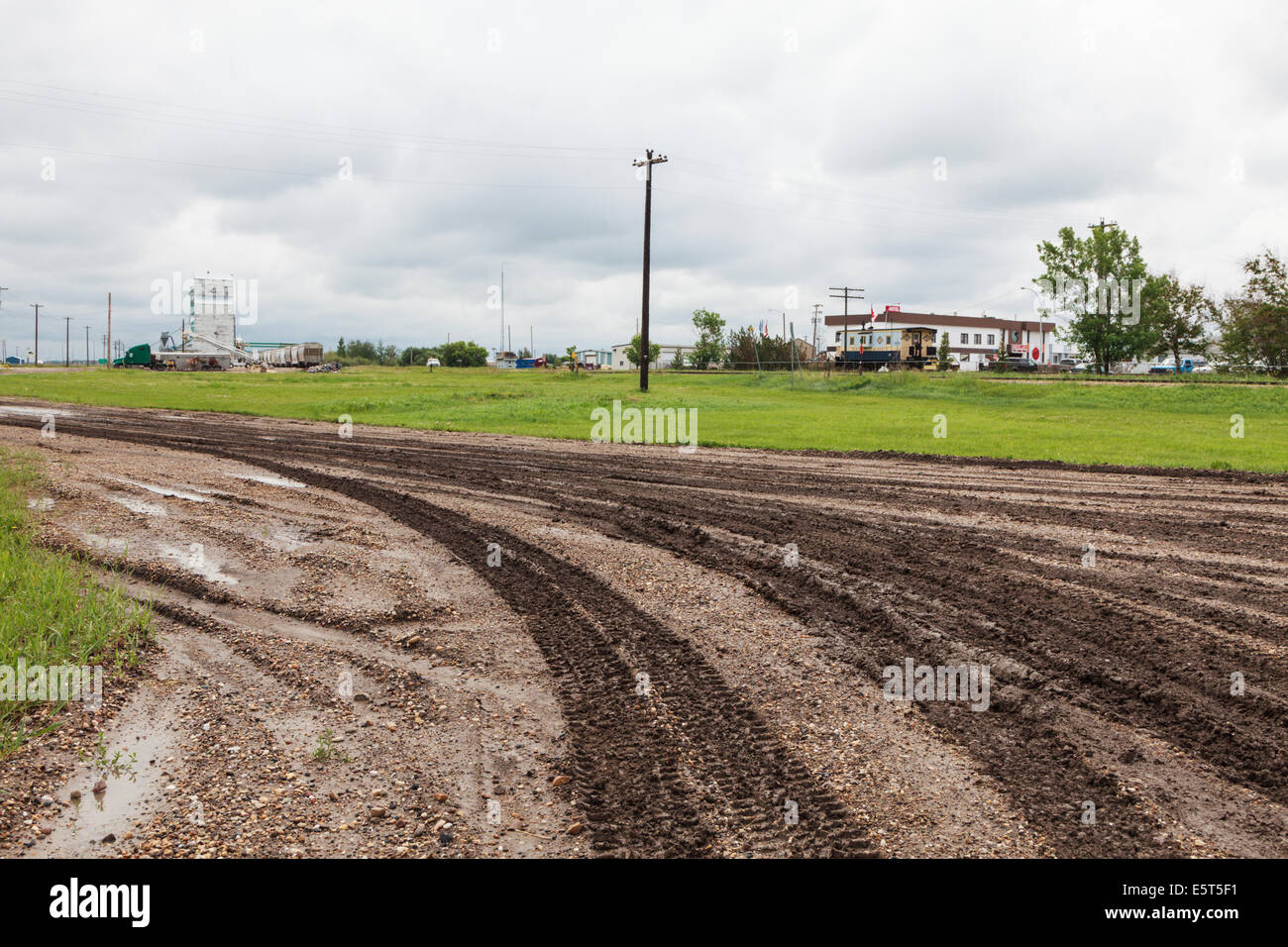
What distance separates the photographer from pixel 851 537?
1048 cm

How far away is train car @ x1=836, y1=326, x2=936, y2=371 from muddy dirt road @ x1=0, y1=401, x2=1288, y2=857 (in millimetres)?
60205

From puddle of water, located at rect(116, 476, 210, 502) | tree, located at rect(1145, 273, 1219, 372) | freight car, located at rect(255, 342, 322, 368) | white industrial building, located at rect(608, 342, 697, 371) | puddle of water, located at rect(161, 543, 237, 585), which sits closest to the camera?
puddle of water, located at rect(161, 543, 237, 585)

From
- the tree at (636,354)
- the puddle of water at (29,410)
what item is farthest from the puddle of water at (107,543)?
the tree at (636,354)

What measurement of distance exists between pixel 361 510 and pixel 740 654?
732 cm

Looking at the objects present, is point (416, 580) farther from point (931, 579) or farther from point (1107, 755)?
point (1107, 755)

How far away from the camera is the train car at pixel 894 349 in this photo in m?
71.4

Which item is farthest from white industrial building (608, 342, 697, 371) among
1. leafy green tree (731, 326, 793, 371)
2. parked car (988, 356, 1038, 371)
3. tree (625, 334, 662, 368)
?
parked car (988, 356, 1038, 371)

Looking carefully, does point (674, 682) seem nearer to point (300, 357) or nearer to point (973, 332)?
point (300, 357)

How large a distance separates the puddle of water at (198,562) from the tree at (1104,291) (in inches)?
2295

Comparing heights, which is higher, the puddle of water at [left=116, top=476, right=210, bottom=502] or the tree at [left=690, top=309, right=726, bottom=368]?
the tree at [left=690, top=309, right=726, bottom=368]

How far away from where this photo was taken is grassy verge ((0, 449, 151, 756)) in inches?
205

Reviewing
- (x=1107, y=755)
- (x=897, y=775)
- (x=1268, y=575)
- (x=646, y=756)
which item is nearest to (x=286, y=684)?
(x=646, y=756)

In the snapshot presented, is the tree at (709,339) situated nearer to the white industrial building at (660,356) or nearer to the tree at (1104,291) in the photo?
the white industrial building at (660,356)

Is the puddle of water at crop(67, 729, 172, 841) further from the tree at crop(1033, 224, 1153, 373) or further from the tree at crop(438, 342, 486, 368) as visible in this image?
the tree at crop(438, 342, 486, 368)
